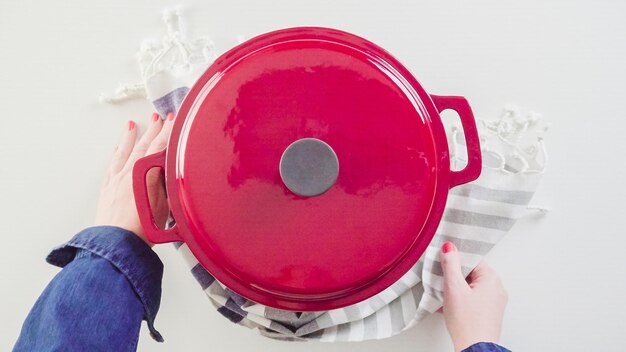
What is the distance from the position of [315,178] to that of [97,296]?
0.31 metres

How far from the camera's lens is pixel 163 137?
2.44 feet

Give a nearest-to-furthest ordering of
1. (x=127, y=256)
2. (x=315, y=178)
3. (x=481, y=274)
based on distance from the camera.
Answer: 1. (x=315, y=178)
2. (x=127, y=256)
3. (x=481, y=274)

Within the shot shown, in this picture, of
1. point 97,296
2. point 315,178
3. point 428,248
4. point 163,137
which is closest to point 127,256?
point 97,296

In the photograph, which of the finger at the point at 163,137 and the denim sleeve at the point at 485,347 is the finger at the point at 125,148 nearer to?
the finger at the point at 163,137

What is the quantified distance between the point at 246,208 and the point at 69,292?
0.25 m

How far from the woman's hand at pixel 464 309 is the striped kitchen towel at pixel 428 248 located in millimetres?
19

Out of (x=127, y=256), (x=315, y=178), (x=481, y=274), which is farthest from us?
(x=481, y=274)

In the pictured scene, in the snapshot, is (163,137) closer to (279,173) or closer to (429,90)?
(279,173)

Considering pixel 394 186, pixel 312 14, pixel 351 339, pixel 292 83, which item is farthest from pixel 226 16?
pixel 351 339

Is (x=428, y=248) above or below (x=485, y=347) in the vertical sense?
above

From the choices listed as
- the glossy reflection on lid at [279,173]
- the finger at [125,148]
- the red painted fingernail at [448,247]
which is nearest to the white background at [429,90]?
the finger at [125,148]

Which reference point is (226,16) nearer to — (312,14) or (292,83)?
(312,14)

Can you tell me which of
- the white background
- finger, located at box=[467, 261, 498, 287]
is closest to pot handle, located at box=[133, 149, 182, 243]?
the white background

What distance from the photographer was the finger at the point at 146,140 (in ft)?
2.49
